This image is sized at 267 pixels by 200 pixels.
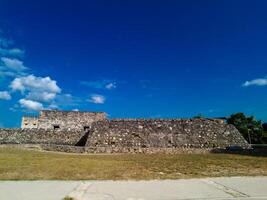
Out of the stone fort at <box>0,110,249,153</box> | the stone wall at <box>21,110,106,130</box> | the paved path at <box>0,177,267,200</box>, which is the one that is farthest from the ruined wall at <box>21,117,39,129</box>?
the paved path at <box>0,177,267,200</box>

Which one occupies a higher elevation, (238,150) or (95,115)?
(95,115)

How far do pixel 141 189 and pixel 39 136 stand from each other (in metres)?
27.0

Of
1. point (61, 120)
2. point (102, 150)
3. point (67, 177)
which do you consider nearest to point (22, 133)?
point (61, 120)

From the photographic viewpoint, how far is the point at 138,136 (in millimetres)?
26969

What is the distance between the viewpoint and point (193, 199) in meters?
5.43

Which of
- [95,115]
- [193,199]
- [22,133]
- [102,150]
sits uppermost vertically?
[95,115]

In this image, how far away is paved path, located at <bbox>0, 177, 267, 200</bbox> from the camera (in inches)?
223

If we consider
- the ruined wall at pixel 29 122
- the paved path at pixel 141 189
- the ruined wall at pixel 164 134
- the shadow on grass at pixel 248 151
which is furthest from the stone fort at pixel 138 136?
the paved path at pixel 141 189

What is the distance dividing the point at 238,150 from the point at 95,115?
21089 mm

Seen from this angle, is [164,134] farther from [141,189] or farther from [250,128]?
[250,128]

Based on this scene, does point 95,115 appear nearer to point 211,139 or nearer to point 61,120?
point 61,120

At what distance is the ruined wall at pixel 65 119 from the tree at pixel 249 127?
25.0 metres

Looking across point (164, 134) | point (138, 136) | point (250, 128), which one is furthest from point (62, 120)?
point (250, 128)

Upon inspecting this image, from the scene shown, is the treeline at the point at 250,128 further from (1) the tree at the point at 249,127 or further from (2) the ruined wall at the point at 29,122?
(2) the ruined wall at the point at 29,122
